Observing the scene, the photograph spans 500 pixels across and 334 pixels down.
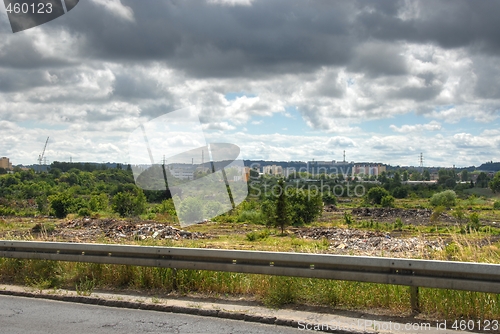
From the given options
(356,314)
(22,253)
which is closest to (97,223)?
(22,253)

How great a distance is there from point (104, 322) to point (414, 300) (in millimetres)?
4001

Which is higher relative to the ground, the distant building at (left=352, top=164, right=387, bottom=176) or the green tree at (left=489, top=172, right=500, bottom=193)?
the distant building at (left=352, top=164, right=387, bottom=176)

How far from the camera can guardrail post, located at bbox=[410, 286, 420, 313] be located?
22.1 feet

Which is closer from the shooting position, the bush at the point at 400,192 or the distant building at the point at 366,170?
the bush at the point at 400,192

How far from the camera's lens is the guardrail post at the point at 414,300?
22.1ft

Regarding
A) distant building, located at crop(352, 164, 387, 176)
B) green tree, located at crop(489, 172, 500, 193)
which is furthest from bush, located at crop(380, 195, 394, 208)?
green tree, located at crop(489, 172, 500, 193)

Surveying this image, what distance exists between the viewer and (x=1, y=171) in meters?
192

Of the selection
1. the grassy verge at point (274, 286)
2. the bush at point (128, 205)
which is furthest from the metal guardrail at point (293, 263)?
the bush at point (128, 205)

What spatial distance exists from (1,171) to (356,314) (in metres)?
207

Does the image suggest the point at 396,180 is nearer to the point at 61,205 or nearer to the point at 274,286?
the point at 61,205

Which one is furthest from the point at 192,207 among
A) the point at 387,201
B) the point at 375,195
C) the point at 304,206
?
the point at 375,195

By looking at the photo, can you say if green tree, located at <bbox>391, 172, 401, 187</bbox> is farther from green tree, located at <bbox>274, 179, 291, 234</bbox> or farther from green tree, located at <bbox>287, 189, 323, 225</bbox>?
green tree, located at <bbox>274, 179, 291, 234</bbox>

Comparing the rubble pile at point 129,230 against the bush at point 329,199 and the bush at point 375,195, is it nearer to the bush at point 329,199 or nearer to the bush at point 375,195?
the bush at point 329,199

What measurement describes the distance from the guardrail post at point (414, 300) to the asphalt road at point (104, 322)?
160 cm
